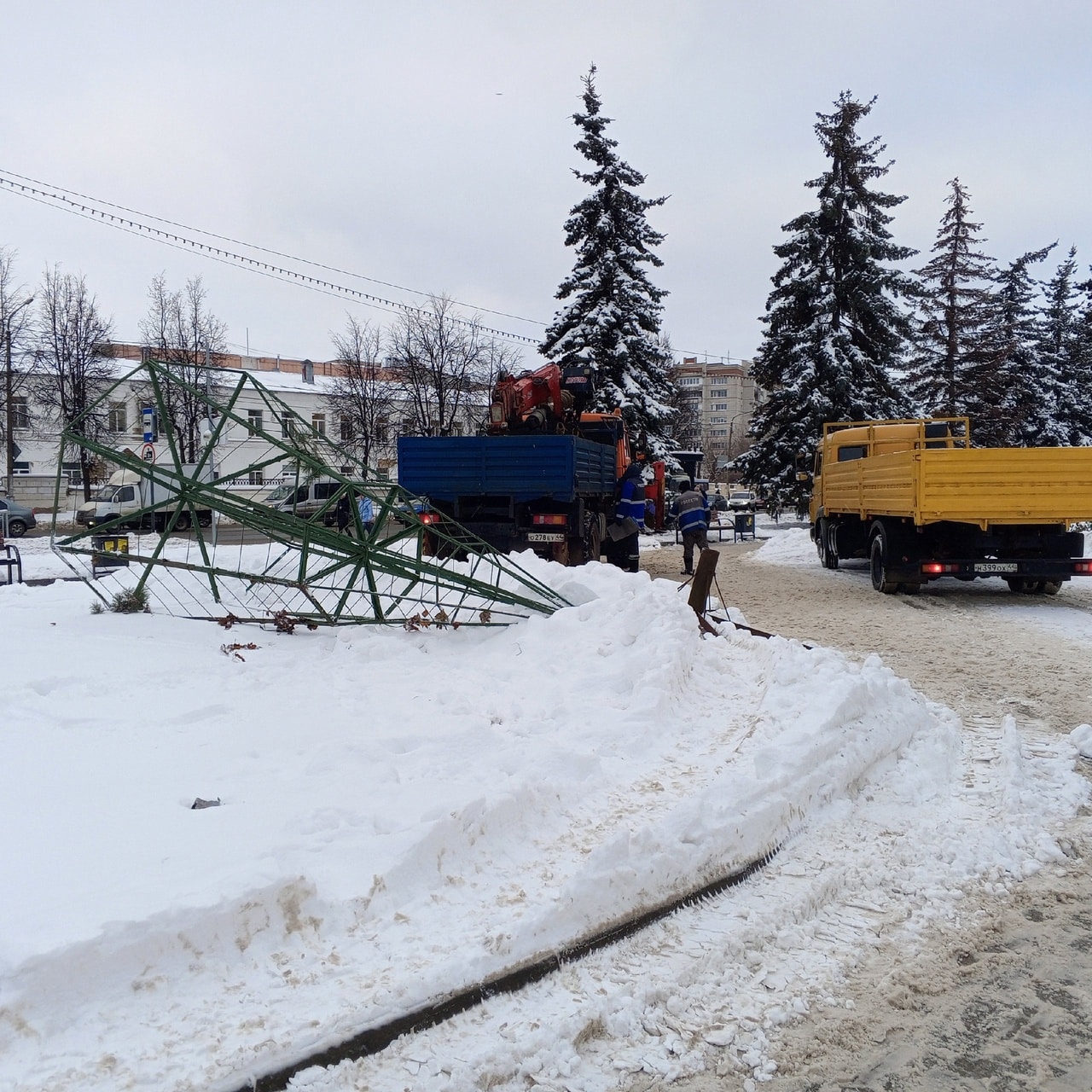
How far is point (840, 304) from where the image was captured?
1225 inches

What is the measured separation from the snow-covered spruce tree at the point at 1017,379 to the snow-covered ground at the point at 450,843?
3485cm

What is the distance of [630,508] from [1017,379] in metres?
31.0

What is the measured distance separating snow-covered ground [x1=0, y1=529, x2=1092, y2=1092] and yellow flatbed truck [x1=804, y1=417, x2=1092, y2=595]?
6.11m

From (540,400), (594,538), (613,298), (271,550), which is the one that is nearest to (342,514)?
(271,550)

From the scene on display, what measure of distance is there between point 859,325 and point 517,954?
105 ft

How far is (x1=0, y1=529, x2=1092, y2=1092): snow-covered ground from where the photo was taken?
2570 millimetres

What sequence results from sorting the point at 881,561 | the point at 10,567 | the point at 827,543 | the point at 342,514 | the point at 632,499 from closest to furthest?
the point at 342,514
the point at 10,567
the point at 881,561
the point at 632,499
the point at 827,543

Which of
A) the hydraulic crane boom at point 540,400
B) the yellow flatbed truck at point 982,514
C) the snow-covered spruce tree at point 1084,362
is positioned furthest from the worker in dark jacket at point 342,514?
the snow-covered spruce tree at point 1084,362

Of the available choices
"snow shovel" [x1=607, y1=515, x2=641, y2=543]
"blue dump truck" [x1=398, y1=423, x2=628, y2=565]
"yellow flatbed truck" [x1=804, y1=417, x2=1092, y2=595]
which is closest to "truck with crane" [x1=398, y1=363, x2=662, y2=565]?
"blue dump truck" [x1=398, y1=423, x2=628, y2=565]

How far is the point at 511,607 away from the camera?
7.67 meters

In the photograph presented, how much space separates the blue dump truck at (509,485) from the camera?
12.8m

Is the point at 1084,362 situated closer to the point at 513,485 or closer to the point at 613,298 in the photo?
the point at 613,298

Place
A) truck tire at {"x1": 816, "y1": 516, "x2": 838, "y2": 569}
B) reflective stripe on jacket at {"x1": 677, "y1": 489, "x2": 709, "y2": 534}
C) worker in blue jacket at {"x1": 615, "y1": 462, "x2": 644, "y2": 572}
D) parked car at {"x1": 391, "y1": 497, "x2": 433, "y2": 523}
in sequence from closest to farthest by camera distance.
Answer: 1. parked car at {"x1": 391, "y1": 497, "x2": 433, "y2": 523}
2. worker in blue jacket at {"x1": 615, "y1": 462, "x2": 644, "y2": 572}
3. reflective stripe on jacket at {"x1": 677, "y1": 489, "x2": 709, "y2": 534}
4. truck tire at {"x1": 816, "y1": 516, "x2": 838, "y2": 569}

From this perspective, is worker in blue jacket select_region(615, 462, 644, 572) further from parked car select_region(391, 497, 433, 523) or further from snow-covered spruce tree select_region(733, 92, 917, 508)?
snow-covered spruce tree select_region(733, 92, 917, 508)
